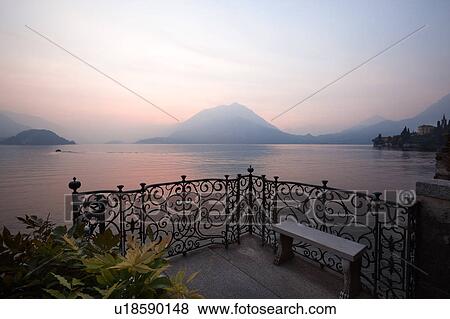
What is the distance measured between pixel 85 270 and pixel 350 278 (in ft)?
11.1

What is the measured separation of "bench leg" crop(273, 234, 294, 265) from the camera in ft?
13.7

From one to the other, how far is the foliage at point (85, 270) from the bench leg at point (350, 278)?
114 inches

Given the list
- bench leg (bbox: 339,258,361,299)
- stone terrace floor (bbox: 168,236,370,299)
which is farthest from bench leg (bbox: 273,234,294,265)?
bench leg (bbox: 339,258,361,299)

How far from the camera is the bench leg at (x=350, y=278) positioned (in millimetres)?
3252

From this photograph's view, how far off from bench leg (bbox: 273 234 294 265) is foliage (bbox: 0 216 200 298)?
3.36m

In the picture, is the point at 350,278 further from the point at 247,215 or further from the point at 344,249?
the point at 247,215

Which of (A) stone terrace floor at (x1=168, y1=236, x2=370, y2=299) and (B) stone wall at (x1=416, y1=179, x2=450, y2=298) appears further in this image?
(A) stone terrace floor at (x1=168, y1=236, x2=370, y2=299)

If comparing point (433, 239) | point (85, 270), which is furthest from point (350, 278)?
point (85, 270)

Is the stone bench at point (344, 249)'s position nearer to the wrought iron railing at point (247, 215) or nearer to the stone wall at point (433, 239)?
the wrought iron railing at point (247, 215)

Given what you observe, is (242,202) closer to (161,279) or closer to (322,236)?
(322,236)

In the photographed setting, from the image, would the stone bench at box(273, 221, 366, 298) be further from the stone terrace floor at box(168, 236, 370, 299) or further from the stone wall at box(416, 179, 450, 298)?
the stone wall at box(416, 179, 450, 298)

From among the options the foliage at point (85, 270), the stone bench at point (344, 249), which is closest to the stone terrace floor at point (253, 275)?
the stone bench at point (344, 249)

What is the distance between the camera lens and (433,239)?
3.06 metres

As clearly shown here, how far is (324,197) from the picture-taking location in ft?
13.4
